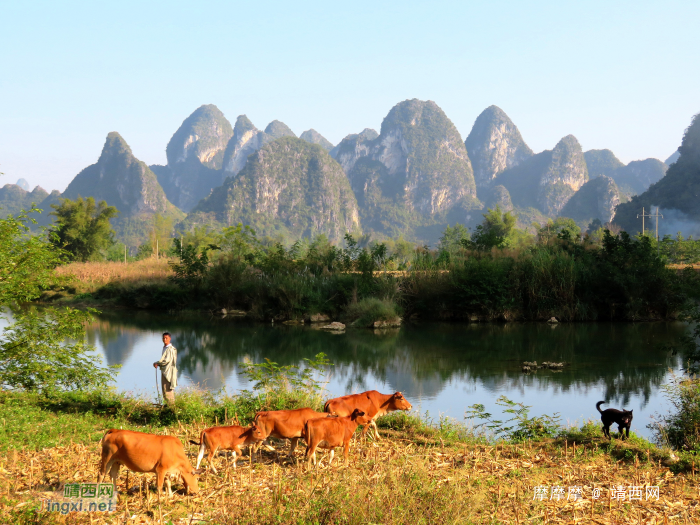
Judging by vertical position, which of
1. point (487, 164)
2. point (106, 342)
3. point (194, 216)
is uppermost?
point (487, 164)

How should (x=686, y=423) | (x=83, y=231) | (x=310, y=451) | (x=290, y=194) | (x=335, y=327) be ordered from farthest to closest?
(x=290, y=194) → (x=83, y=231) → (x=335, y=327) → (x=686, y=423) → (x=310, y=451)

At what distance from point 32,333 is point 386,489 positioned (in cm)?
658

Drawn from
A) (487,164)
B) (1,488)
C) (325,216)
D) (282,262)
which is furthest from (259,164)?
(1,488)

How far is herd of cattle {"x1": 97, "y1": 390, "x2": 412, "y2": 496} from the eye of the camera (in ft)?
11.6

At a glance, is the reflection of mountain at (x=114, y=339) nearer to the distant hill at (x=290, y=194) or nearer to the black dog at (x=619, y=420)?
the black dog at (x=619, y=420)

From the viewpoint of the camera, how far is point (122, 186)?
123m

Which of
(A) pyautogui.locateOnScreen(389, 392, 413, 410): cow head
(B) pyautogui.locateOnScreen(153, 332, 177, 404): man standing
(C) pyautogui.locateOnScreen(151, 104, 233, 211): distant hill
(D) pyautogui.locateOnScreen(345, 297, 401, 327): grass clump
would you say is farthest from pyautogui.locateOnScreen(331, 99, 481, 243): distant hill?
(A) pyautogui.locateOnScreen(389, 392, 413, 410): cow head

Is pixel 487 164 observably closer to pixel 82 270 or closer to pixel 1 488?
pixel 82 270

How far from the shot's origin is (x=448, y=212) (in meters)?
136

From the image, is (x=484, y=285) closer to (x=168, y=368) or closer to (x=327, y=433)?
(x=168, y=368)

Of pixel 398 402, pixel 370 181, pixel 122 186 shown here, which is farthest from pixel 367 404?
pixel 370 181

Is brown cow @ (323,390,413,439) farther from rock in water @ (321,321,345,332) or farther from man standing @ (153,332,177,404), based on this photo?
rock in water @ (321,321,345,332)

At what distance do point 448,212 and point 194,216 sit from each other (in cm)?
6189

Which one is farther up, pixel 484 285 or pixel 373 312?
pixel 484 285
